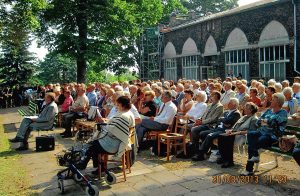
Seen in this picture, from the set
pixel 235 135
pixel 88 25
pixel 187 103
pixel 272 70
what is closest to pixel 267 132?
pixel 235 135

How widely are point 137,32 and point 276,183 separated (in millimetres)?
21045

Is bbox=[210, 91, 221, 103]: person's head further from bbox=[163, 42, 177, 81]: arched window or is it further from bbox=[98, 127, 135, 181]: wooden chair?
bbox=[163, 42, 177, 81]: arched window

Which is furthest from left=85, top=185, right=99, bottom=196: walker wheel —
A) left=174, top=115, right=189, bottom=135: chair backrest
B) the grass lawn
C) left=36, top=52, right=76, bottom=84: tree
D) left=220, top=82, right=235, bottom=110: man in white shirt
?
left=36, top=52, right=76, bottom=84: tree

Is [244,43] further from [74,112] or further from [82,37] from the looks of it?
[74,112]

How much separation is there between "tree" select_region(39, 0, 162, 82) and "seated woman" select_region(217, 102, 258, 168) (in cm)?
1790

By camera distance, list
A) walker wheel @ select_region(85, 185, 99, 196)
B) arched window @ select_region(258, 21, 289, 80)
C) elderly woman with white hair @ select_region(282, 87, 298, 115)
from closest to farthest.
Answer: walker wheel @ select_region(85, 185, 99, 196), elderly woman with white hair @ select_region(282, 87, 298, 115), arched window @ select_region(258, 21, 289, 80)

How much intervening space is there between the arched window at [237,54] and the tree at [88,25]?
6.96 meters

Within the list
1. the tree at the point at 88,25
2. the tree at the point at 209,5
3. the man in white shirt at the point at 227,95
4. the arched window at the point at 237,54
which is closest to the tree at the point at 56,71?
the tree at the point at 209,5

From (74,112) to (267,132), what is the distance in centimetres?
707

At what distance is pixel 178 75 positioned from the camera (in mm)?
31484

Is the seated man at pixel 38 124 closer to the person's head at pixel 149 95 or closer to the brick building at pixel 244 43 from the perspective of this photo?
the person's head at pixel 149 95

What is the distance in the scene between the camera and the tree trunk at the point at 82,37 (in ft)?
77.6

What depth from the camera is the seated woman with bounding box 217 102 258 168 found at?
7121mm

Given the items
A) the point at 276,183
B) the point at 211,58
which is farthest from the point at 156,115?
the point at 211,58
